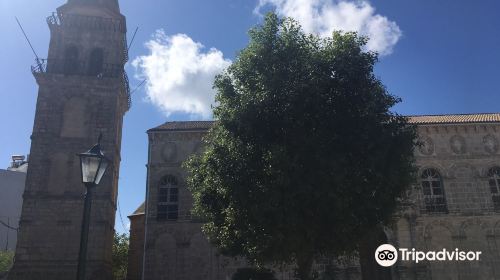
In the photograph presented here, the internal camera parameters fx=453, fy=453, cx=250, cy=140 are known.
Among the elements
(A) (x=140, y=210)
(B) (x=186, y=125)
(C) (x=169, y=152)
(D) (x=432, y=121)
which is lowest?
(A) (x=140, y=210)

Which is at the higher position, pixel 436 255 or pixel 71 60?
pixel 71 60

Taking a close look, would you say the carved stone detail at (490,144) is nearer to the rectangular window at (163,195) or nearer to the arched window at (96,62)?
the rectangular window at (163,195)

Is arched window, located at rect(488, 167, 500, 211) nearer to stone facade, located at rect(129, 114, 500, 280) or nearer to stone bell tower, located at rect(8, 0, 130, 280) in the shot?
stone facade, located at rect(129, 114, 500, 280)

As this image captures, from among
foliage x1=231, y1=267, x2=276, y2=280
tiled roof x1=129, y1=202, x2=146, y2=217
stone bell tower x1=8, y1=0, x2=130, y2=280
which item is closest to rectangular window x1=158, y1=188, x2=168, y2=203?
stone bell tower x1=8, y1=0, x2=130, y2=280

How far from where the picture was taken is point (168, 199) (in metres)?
26.9

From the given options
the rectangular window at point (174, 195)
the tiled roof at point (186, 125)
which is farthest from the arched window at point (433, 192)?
the rectangular window at point (174, 195)

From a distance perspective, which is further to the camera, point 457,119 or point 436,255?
point 457,119

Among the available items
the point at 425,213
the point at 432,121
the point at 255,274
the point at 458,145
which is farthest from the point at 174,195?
the point at 458,145

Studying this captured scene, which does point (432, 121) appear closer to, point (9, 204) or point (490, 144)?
point (490, 144)

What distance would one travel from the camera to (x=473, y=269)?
25703mm

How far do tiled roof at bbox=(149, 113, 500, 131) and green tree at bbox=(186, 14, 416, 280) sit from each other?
41.4 feet

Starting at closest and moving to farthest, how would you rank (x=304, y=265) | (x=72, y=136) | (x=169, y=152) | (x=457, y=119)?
(x=304, y=265) → (x=72, y=136) → (x=169, y=152) → (x=457, y=119)

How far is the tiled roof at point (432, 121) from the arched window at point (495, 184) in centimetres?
313

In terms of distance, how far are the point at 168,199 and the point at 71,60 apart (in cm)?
1008
